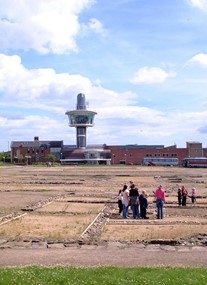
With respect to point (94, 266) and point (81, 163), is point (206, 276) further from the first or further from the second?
point (81, 163)

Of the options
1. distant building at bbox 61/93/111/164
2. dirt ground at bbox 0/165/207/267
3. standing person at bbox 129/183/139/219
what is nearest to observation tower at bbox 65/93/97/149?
distant building at bbox 61/93/111/164

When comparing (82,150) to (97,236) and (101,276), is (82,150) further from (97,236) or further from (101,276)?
(101,276)

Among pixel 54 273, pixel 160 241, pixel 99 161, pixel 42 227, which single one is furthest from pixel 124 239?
pixel 99 161

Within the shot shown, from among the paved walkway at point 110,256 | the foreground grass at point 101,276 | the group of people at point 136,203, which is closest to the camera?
the foreground grass at point 101,276

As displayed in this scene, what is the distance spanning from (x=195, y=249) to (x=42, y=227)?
9.15 metres

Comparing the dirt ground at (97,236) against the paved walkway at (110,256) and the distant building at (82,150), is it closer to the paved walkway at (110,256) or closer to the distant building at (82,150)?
the paved walkway at (110,256)

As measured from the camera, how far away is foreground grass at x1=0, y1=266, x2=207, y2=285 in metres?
11.2

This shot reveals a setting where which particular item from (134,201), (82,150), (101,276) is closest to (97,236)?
(134,201)

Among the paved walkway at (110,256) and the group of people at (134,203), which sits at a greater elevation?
the group of people at (134,203)

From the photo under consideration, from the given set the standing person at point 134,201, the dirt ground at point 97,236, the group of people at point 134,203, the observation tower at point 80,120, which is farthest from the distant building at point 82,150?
the standing person at point 134,201

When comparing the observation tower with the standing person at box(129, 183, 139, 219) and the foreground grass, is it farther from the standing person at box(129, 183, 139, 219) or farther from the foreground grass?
the foreground grass

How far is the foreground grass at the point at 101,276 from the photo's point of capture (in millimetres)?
11234

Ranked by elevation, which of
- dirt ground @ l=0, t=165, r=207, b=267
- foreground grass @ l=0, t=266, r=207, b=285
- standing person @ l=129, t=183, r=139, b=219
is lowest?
dirt ground @ l=0, t=165, r=207, b=267

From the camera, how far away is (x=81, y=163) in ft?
643
